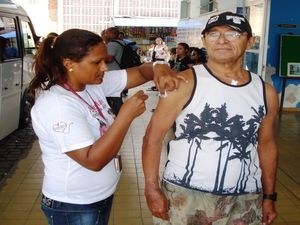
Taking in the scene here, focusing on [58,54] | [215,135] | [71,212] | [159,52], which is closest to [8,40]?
[58,54]

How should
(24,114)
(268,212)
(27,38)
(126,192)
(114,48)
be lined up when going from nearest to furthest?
(268,212)
(126,192)
(114,48)
(24,114)
(27,38)

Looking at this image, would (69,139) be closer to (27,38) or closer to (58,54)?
(58,54)

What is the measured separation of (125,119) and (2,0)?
5356 mm

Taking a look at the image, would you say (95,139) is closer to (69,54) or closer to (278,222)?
(69,54)

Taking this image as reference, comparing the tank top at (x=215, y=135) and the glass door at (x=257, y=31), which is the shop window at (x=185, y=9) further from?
the tank top at (x=215, y=135)

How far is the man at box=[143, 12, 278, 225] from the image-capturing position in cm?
190

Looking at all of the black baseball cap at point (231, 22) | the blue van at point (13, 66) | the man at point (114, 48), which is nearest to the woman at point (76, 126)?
the black baseball cap at point (231, 22)

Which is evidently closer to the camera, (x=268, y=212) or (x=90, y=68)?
(x=90, y=68)

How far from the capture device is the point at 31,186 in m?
4.51

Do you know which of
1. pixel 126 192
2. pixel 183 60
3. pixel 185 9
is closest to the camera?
pixel 126 192

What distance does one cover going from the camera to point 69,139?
1695 millimetres

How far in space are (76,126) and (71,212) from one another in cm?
43

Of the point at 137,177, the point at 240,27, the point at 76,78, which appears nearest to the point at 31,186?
the point at 137,177

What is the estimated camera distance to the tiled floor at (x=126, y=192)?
147 inches
